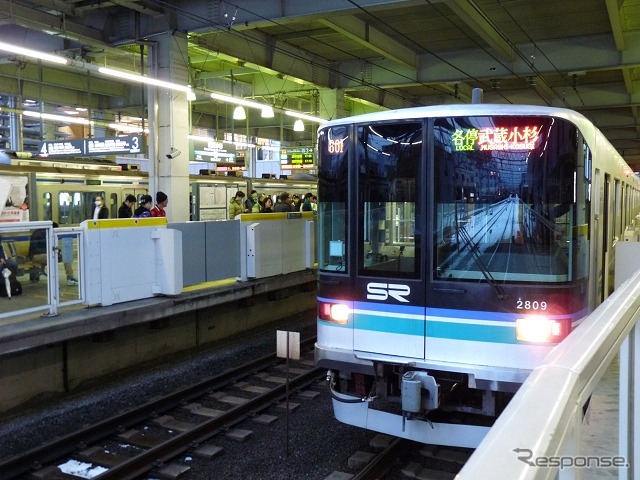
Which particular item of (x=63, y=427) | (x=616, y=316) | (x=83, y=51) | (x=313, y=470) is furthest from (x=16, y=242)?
(x=83, y=51)

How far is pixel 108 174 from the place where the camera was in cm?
1702

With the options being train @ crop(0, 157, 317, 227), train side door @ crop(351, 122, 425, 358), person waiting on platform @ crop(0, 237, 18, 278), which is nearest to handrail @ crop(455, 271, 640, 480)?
train side door @ crop(351, 122, 425, 358)

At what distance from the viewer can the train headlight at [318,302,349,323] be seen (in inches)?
204

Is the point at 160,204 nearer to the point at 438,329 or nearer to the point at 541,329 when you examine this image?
the point at 438,329

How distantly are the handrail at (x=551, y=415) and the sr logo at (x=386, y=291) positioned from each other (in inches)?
126

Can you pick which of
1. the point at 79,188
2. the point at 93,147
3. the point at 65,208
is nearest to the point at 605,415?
the point at 93,147

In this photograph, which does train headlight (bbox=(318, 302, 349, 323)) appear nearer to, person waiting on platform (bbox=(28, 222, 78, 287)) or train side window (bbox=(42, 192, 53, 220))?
person waiting on platform (bbox=(28, 222, 78, 287))

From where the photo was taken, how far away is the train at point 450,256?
4.50 meters

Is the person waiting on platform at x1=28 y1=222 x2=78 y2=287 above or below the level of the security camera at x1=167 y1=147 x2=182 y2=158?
below

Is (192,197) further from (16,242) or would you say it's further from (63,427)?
(63,427)

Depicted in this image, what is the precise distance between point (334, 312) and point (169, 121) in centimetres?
903

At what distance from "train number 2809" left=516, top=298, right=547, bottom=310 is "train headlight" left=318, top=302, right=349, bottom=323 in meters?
1.40

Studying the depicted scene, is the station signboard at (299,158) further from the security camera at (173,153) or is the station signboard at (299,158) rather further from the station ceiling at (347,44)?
the security camera at (173,153)

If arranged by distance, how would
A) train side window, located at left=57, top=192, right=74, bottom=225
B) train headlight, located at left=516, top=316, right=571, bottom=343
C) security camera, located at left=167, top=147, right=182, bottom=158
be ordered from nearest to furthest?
train headlight, located at left=516, top=316, right=571, bottom=343
security camera, located at left=167, top=147, right=182, bottom=158
train side window, located at left=57, top=192, right=74, bottom=225
